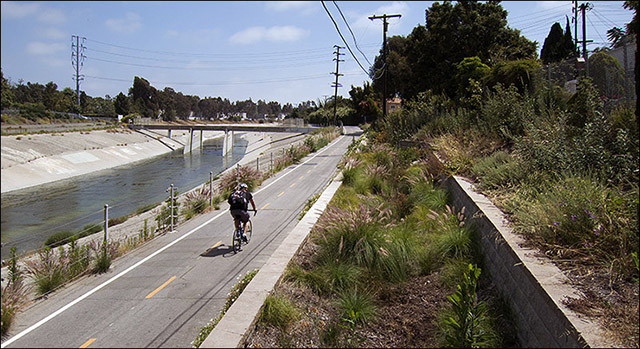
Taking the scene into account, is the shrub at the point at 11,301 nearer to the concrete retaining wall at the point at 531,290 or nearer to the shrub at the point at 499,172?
the concrete retaining wall at the point at 531,290

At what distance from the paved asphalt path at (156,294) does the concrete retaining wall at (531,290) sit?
3.88 meters

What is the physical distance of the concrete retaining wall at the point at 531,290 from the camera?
3764mm

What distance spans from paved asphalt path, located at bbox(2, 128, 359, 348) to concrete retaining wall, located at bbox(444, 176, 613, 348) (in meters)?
3.88

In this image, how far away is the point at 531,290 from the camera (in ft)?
15.4

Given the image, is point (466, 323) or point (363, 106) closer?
point (466, 323)

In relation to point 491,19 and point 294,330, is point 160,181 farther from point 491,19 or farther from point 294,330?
point 294,330

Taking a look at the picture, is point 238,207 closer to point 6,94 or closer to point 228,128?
point 6,94

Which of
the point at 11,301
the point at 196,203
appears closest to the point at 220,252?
the point at 11,301

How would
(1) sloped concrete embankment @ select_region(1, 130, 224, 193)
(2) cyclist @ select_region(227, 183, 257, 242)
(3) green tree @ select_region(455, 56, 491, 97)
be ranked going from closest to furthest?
(1) sloped concrete embankment @ select_region(1, 130, 224, 193), (2) cyclist @ select_region(227, 183, 257, 242), (3) green tree @ select_region(455, 56, 491, 97)

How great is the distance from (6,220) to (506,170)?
800 centimetres

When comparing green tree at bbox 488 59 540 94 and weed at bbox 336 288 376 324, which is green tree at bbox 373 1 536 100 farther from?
weed at bbox 336 288 376 324

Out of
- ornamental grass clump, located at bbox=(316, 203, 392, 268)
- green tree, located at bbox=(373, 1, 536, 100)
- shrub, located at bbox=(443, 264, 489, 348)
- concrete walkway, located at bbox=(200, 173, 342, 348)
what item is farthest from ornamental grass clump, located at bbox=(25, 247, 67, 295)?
green tree, located at bbox=(373, 1, 536, 100)

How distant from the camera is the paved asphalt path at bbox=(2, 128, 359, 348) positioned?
549 centimetres

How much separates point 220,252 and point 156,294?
3.20 metres
